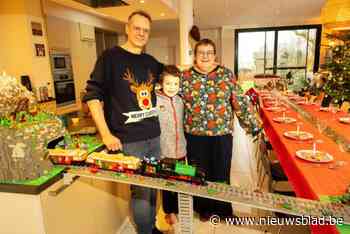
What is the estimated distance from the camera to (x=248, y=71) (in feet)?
29.5

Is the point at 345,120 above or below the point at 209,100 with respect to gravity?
below

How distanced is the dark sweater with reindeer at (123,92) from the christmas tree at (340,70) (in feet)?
3.60

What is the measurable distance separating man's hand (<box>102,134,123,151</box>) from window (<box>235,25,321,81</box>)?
27.0 feet

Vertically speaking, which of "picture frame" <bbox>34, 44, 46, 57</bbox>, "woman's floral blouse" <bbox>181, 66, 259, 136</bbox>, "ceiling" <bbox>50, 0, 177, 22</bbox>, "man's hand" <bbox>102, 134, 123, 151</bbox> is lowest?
"man's hand" <bbox>102, 134, 123, 151</bbox>

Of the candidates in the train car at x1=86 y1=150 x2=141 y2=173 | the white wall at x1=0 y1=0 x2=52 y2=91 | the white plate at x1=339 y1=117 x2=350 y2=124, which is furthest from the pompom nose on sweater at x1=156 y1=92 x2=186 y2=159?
the white wall at x1=0 y1=0 x2=52 y2=91

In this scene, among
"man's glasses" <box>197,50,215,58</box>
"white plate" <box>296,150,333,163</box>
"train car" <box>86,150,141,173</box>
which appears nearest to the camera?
"train car" <box>86,150,141,173</box>

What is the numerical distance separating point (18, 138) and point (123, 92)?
549mm

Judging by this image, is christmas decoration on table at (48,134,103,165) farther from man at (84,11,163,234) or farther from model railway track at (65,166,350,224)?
model railway track at (65,166,350,224)

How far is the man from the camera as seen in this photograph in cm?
138

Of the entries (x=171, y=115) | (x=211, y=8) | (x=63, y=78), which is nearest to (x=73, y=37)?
(x=63, y=78)

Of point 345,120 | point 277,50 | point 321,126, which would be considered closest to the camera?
point 321,126

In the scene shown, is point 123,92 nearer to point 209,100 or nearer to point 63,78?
point 209,100

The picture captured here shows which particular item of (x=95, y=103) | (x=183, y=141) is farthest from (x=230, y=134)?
(x=95, y=103)

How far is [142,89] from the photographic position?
146 cm
